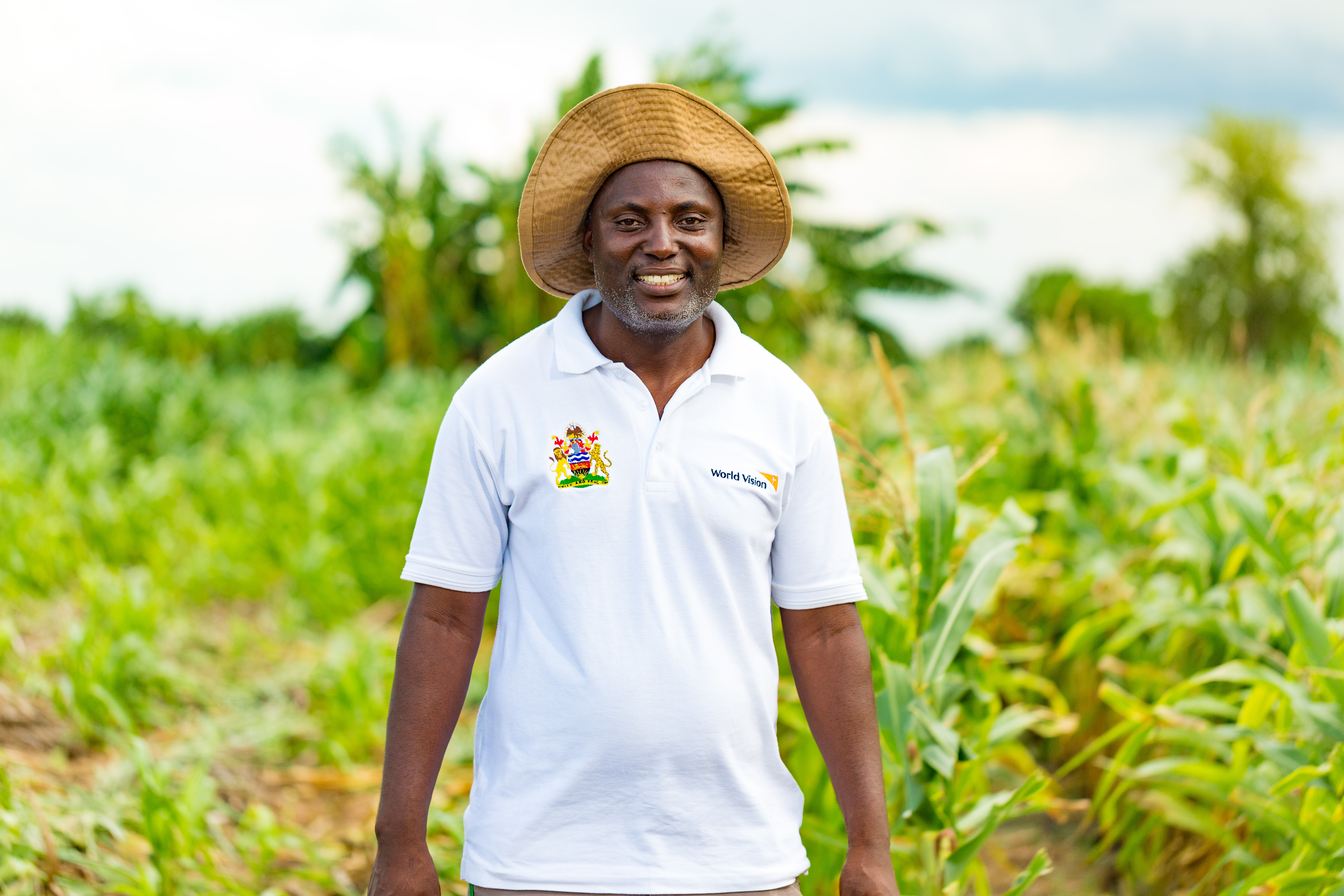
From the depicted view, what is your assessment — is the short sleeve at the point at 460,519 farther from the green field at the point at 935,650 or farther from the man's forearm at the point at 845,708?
the green field at the point at 935,650

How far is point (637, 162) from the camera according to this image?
5.94 feet

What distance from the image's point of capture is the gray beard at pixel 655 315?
1.75m

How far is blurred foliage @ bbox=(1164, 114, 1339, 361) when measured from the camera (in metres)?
29.0

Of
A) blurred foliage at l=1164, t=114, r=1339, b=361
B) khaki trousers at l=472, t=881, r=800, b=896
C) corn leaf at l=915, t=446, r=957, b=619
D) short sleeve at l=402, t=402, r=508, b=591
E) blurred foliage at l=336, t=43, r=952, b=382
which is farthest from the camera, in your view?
blurred foliage at l=1164, t=114, r=1339, b=361

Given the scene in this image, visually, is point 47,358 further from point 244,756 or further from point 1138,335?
point 1138,335

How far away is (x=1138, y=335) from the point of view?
30891 millimetres

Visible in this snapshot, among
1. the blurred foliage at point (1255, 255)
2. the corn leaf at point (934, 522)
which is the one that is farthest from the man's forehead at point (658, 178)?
the blurred foliage at point (1255, 255)

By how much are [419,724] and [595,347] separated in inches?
29.0

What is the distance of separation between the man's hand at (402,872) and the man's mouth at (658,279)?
1.05m

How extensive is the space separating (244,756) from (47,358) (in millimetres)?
9728

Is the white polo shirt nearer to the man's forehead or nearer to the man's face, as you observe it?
the man's face

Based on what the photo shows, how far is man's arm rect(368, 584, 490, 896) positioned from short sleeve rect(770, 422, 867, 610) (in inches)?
21.9

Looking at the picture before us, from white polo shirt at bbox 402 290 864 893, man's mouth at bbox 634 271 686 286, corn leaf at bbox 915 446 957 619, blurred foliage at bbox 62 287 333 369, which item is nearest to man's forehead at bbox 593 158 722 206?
man's mouth at bbox 634 271 686 286

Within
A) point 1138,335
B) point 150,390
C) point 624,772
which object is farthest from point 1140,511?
point 1138,335
